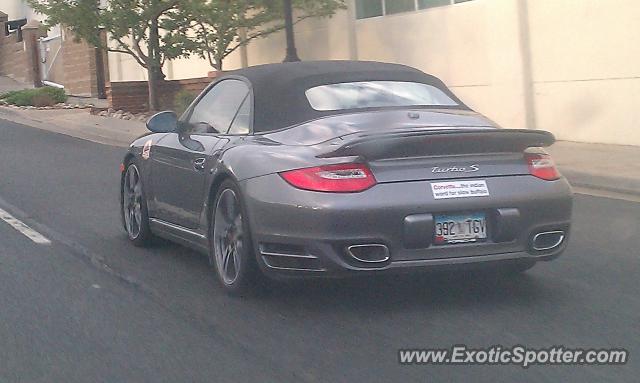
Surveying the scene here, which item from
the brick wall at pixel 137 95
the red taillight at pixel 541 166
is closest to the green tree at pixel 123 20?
the brick wall at pixel 137 95

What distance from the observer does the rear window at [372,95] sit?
6969 millimetres

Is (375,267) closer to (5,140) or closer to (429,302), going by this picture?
(429,302)

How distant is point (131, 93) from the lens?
2505cm

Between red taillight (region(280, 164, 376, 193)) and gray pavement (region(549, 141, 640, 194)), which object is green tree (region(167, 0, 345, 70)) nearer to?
gray pavement (region(549, 141, 640, 194))

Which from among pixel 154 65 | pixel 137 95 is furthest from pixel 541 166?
pixel 137 95

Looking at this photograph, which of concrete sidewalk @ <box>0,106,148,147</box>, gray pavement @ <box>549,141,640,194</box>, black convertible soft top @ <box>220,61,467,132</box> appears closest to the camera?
black convertible soft top @ <box>220,61,467,132</box>

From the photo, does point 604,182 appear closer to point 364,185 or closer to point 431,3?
point 364,185

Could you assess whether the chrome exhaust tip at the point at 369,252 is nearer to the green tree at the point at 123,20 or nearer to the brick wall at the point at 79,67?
the green tree at the point at 123,20

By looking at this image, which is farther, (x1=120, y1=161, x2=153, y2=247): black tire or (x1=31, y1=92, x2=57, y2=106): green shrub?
(x1=31, y1=92, x2=57, y2=106): green shrub

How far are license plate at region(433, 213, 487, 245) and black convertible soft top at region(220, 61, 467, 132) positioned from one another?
122 cm

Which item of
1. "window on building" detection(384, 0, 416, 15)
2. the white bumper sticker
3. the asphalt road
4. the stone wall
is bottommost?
the asphalt road

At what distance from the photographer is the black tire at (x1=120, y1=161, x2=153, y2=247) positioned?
8.58 metres

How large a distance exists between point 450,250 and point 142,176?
10.7 ft

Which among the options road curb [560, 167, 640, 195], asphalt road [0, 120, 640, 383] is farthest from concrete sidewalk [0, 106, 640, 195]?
asphalt road [0, 120, 640, 383]
